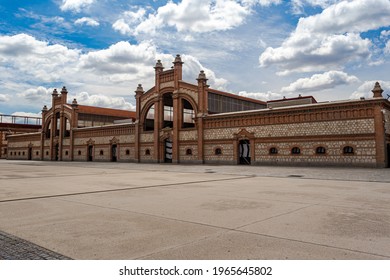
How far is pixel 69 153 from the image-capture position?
47938 millimetres

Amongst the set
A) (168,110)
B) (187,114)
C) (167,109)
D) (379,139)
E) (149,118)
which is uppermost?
(167,109)

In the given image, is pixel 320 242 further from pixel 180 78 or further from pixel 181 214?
pixel 180 78

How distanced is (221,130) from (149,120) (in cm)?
1219

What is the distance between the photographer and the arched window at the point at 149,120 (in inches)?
1516

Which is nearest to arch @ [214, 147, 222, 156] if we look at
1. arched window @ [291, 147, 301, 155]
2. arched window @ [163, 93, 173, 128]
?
arched window @ [291, 147, 301, 155]

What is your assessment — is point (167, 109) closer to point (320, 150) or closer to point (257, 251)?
point (320, 150)

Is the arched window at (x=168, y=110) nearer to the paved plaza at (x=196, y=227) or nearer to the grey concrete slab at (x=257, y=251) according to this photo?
the paved plaza at (x=196, y=227)

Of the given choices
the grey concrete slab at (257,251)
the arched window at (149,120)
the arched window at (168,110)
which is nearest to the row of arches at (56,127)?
the arched window at (149,120)

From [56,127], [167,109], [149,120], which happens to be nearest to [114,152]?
[149,120]

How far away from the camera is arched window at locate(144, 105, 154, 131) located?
3850cm

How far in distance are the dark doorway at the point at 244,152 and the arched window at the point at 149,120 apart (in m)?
13.8

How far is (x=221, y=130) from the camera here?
3066 centimetres

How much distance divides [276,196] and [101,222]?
16.7ft

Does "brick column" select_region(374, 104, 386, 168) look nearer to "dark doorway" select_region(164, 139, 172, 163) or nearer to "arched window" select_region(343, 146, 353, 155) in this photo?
"arched window" select_region(343, 146, 353, 155)
